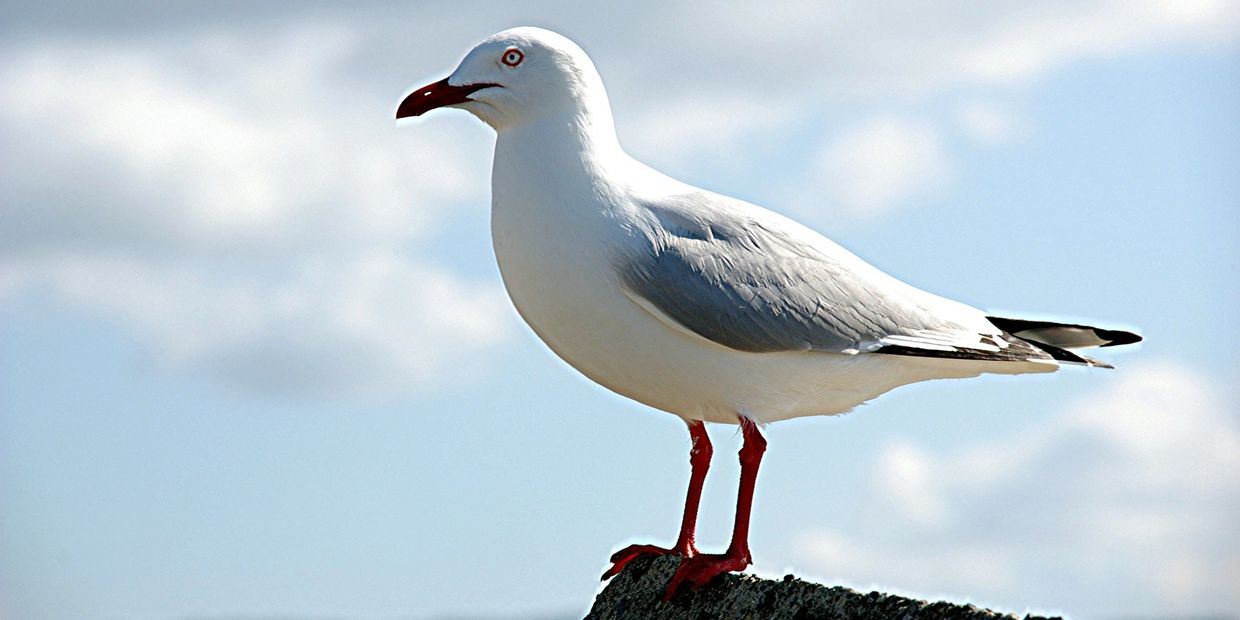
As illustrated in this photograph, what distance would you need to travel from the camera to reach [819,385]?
24.7 feet

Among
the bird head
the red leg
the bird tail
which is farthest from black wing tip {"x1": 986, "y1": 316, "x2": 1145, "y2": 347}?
the bird head

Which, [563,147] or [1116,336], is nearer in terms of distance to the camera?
[563,147]

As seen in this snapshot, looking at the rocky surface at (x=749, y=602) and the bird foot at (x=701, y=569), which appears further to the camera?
the bird foot at (x=701, y=569)

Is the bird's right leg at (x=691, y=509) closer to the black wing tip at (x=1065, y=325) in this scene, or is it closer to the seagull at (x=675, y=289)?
the seagull at (x=675, y=289)

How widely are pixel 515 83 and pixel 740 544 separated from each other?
2784 mm

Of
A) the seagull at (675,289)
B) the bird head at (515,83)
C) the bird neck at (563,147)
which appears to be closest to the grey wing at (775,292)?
the seagull at (675,289)

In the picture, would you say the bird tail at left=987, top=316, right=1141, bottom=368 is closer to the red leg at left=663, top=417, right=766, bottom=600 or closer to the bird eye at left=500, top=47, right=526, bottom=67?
the red leg at left=663, top=417, right=766, bottom=600

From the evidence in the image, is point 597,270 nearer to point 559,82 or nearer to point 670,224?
point 670,224

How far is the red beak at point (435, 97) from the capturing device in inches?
301

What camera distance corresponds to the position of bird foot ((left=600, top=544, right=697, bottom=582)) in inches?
296

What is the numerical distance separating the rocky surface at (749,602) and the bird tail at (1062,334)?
2676mm

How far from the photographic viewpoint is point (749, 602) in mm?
6133

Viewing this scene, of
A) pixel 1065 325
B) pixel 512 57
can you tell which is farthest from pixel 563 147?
pixel 1065 325

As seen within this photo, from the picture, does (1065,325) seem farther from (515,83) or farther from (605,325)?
(515,83)
